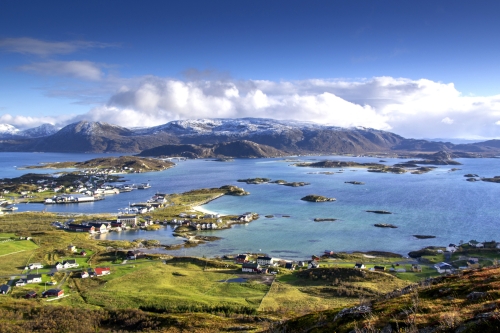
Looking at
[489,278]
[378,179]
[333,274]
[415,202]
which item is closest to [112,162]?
[378,179]

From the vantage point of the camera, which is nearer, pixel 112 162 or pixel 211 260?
pixel 211 260

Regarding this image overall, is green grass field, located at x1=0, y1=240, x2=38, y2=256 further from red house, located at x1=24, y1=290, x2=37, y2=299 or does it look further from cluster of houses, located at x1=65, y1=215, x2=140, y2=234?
red house, located at x1=24, y1=290, x2=37, y2=299

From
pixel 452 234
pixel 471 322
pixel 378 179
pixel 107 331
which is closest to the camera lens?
pixel 471 322

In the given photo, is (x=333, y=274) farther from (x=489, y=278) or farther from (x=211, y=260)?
(x=489, y=278)

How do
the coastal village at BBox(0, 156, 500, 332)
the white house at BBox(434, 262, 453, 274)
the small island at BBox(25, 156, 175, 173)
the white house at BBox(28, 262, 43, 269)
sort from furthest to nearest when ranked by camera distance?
the small island at BBox(25, 156, 175, 173) < the white house at BBox(434, 262, 453, 274) < the white house at BBox(28, 262, 43, 269) < the coastal village at BBox(0, 156, 500, 332)

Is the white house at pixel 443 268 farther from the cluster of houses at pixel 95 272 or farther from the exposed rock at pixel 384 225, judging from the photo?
the cluster of houses at pixel 95 272

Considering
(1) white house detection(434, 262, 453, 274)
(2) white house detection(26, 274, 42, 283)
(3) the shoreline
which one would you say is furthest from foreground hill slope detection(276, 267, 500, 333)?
(3) the shoreline

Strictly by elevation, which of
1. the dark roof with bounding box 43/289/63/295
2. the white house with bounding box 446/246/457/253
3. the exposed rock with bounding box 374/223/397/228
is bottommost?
the exposed rock with bounding box 374/223/397/228

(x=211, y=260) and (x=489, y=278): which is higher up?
(x=489, y=278)

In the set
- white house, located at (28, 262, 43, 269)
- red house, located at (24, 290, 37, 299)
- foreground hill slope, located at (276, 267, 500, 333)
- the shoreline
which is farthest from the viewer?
the shoreline

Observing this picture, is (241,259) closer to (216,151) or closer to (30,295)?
(30,295)

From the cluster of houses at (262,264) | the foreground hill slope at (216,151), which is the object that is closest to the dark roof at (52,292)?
the cluster of houses at (262,264)
